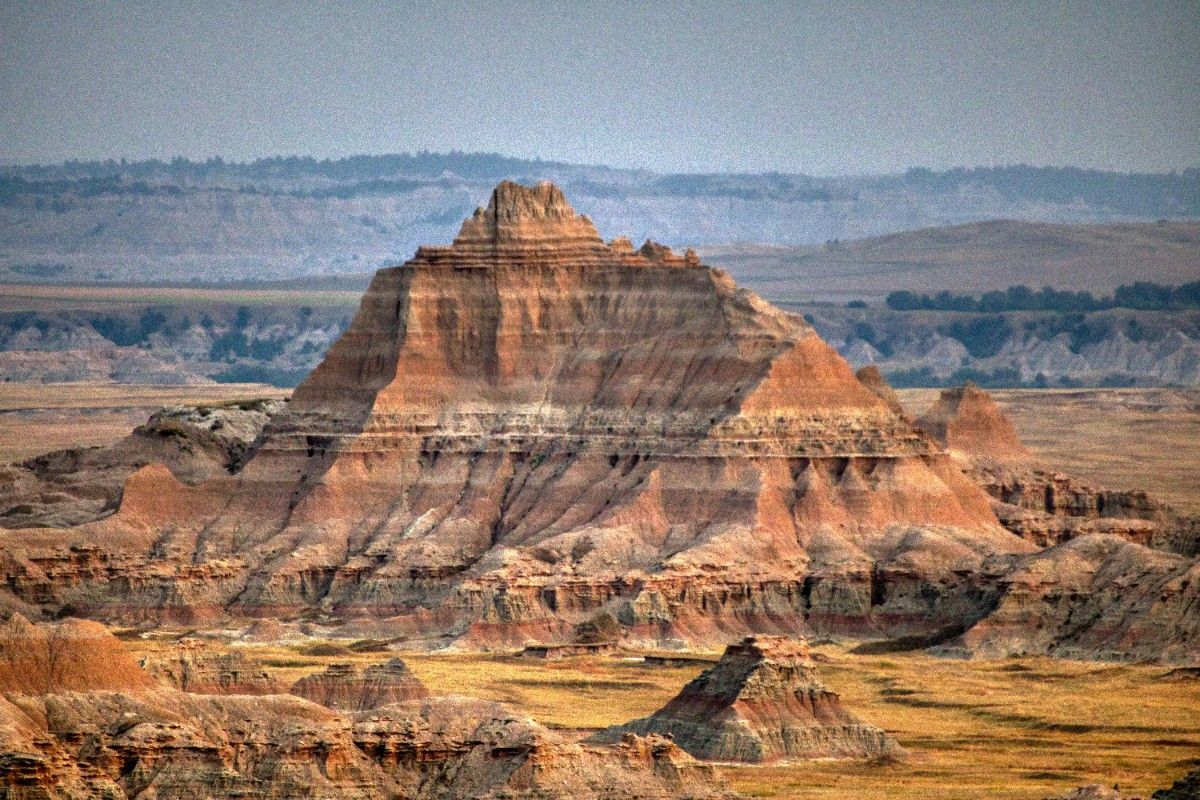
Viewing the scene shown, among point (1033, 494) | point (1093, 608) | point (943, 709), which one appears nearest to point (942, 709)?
point (943, 709)

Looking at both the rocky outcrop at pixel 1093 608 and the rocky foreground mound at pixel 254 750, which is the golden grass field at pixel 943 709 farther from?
the rocky foreground mound at pixel 254 750

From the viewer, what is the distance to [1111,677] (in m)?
132

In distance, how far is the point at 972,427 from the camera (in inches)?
6978

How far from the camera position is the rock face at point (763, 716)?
107875 mm

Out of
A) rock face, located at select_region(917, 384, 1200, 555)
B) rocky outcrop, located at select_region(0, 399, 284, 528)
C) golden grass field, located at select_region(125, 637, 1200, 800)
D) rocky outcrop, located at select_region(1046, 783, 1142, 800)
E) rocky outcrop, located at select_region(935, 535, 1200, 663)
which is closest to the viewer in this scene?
rocky outcrop, located at select_region(1046, 783, 1142, 800)

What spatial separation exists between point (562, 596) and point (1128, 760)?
39.5 m

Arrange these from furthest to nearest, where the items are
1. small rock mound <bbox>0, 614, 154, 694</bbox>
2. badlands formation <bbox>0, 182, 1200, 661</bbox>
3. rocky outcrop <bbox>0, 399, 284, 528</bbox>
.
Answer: rocky outcrop <bbox>0, 399, 284, 528</bbox>, badlands formation <bbox>0, 182, 1200, 661</bbox>, small rock mound <bbox>0, 614, 154, 694</bbox>

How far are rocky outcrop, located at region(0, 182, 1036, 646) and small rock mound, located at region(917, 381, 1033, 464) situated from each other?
1653 centimetres

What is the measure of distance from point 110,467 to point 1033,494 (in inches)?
1760

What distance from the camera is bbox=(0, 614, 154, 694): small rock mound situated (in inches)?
3765

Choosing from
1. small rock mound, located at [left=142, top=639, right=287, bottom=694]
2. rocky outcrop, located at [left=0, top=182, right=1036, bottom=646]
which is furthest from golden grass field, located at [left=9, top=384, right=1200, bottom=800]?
small rock mound, located at [left=142, top=639, right=287, bottom=694]

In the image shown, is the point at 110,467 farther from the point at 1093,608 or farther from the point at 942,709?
the point at 942,709

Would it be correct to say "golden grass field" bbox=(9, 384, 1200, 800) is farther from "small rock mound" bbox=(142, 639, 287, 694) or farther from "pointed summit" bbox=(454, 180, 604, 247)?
"pointed summit" bbox=(454, 180, 604, 247)

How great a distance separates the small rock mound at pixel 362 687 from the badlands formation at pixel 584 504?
3247 centimetres
